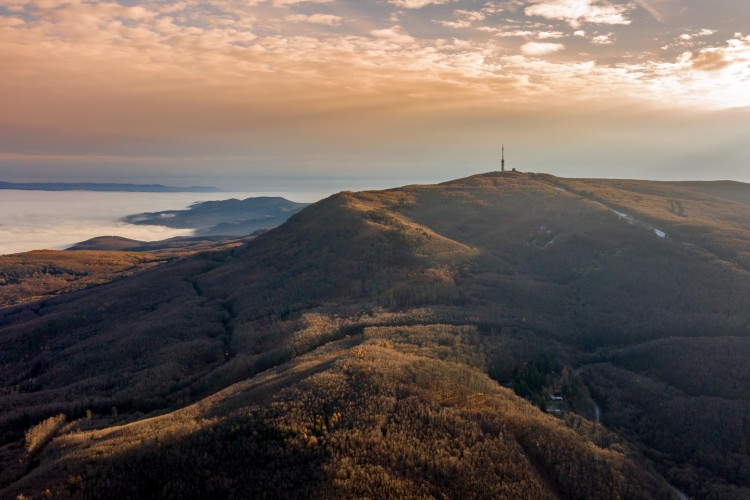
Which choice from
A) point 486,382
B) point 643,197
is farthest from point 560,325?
point 643,197

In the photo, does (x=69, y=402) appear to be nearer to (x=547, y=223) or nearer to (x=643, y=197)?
(x=547, y=223)

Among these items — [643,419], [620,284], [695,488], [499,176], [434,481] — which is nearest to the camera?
[434,481]

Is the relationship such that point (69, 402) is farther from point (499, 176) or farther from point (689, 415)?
point (499, 176)

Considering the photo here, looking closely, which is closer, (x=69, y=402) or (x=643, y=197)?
(x=69, y=402)

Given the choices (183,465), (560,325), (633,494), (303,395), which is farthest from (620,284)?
(183,465)

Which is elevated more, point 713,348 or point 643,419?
point 713,348

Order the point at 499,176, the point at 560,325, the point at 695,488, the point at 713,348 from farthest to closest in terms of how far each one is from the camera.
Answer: the point at 499,176 → the point at 560,325 → the point at 713,348 → the point at 695,488

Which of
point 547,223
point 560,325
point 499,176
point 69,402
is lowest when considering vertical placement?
point 69,402
